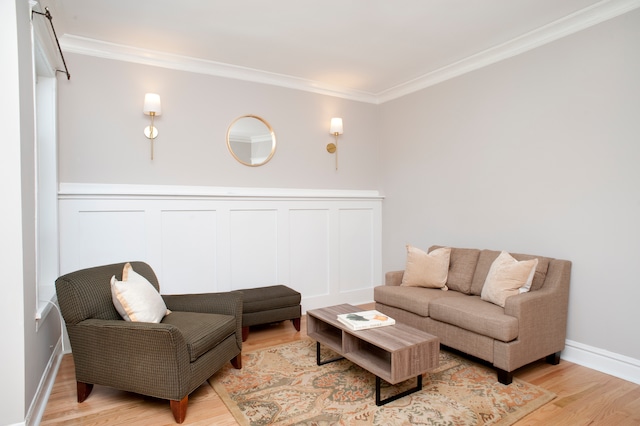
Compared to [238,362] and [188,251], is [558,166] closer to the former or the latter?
[238,362]

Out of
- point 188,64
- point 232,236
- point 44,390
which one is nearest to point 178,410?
point 44,390

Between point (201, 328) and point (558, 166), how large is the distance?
2975 millimetres

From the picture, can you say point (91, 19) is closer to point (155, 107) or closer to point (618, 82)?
point (155, 107)

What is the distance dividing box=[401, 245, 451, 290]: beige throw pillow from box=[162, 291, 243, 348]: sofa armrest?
64.9 inches

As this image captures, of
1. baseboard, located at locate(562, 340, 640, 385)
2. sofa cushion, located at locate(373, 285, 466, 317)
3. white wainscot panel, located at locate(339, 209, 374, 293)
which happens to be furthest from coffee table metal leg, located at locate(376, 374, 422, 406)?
white wainscot panel, located at locate(339, 209, 374, 293)

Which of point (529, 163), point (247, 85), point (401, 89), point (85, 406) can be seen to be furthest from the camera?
point (401, 89)

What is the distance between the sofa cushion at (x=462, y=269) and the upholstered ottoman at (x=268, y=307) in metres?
1.48

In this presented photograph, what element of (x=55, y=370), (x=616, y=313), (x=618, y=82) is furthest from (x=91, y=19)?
(x=616, y=313)

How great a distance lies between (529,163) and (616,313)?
1310mm

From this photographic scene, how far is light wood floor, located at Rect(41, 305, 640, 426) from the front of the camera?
212cm

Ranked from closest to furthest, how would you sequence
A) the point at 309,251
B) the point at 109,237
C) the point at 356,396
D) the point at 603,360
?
the point at 356,396, the point at 603,360, the point at 109,237, the point at 309,251

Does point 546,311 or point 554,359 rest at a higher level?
point 546,311

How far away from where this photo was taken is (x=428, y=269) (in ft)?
11.4

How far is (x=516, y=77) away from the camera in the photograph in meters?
3.30
